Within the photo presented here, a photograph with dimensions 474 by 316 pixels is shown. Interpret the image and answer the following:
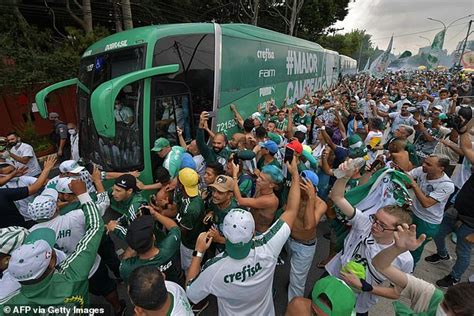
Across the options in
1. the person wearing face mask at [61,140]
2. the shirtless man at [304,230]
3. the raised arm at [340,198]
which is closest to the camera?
the raised arm at [340,198]

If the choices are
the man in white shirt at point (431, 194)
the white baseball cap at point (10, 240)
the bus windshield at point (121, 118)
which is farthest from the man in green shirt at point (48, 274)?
the man in white shirt at point (431, 194)

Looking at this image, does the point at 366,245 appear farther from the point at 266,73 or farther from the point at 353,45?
the point at 353,45

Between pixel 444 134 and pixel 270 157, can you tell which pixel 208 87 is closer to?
pixel 270 157

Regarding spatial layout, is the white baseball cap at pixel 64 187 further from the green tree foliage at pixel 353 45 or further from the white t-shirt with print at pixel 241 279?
the green tree foliage at pixel 353 45

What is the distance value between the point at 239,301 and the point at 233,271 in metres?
0.32

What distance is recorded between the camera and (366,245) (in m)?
2.29

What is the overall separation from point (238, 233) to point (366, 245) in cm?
128

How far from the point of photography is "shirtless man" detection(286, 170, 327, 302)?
2639mm

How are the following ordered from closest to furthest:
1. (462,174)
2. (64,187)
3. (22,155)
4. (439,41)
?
1. (64,187)
2. (462,174)
3. (22,155)
4. (439,41)

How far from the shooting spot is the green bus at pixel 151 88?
420 cm

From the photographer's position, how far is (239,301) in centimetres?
197

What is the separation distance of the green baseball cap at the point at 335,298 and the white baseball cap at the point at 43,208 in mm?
2244

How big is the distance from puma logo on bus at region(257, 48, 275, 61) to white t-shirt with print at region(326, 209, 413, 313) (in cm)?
599

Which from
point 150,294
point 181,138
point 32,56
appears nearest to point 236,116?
point 181,138
